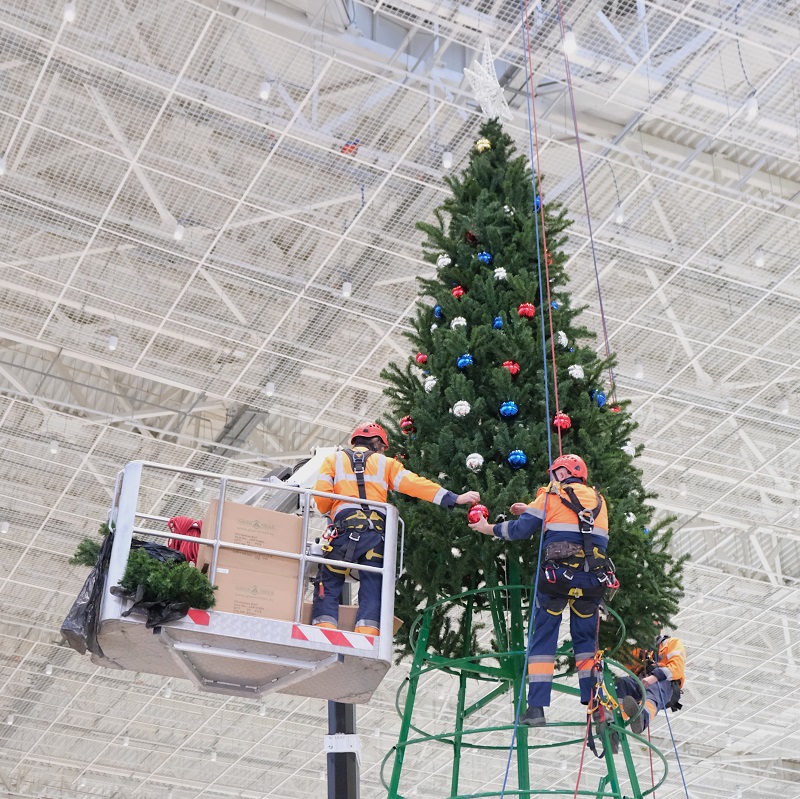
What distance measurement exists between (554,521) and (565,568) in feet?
0.83

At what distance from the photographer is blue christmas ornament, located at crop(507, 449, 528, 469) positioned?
7145 mm

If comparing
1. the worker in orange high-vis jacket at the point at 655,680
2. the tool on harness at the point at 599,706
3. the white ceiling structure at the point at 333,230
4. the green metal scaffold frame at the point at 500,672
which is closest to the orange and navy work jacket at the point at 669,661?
the worker in orange high-vis jacket at the point at 655,680

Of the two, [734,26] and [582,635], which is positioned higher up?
[734,26]

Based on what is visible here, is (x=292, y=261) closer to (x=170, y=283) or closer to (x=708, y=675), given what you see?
(x=170, y=283)

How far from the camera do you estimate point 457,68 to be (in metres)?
16.2

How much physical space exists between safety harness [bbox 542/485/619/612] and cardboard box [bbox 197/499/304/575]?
1.35m

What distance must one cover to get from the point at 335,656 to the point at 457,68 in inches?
434

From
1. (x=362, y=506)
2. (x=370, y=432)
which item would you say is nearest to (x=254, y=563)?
(x=362, y=506)

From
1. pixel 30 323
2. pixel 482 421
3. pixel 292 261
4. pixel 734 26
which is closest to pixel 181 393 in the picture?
pixel 30 323

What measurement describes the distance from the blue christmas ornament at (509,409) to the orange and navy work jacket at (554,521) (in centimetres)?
67

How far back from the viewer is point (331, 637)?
22.0 ft

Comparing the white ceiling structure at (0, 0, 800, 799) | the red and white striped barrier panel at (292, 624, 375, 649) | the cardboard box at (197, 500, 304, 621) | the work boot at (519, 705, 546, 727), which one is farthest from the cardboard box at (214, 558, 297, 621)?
the white ceiling structure at (0, 0, 800, 799)

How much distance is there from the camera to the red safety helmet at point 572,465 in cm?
683

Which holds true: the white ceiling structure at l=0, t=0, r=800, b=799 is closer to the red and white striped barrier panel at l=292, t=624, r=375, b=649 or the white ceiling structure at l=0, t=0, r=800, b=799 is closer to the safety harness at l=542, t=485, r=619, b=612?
the safety harness at l=542, t=485, r=619, b=612
